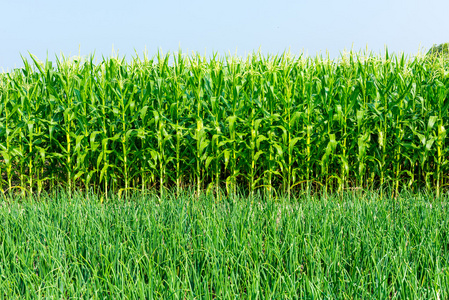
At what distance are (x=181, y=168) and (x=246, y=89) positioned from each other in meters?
1.39

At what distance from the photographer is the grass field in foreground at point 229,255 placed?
7.59ft

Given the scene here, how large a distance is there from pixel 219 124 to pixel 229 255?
9.47 feet

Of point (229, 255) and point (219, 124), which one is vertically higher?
point (219, 124)

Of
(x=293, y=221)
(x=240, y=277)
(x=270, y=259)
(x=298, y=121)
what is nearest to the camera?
(x=240, y=277)

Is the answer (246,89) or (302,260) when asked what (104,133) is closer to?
(246,89)

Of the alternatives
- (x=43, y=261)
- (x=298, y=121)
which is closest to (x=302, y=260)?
(x=43, y=261)

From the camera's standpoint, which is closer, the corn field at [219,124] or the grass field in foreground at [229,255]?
the grass field in foreground at [229,255]

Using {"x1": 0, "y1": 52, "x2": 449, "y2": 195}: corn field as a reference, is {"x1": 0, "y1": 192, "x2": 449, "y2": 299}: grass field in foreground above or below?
below

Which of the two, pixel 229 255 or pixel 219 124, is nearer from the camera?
pixel 229 255

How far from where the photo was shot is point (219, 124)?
5.29 meters

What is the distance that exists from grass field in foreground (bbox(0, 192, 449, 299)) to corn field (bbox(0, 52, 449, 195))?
4.57ft

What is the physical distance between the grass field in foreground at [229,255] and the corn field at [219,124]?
4.57ft

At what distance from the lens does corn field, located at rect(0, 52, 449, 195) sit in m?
5.23

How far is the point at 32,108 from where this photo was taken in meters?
5.52
